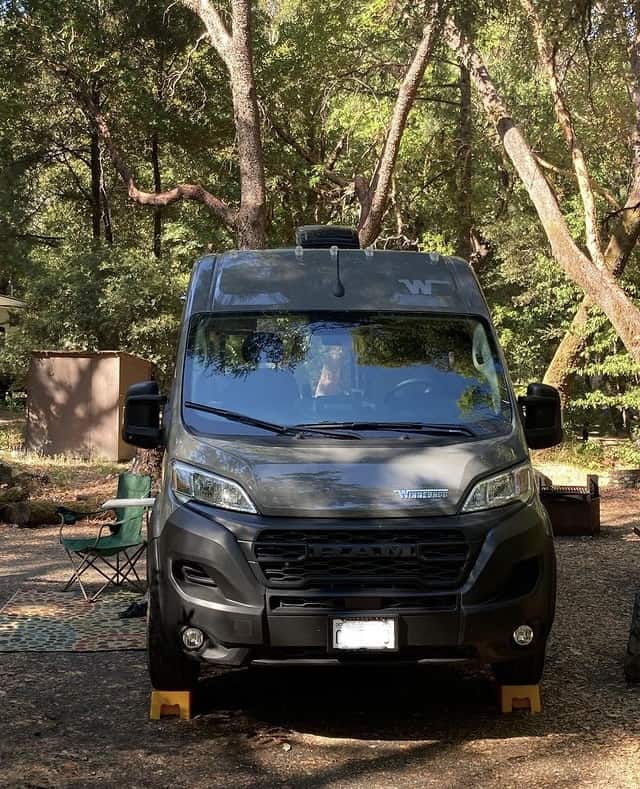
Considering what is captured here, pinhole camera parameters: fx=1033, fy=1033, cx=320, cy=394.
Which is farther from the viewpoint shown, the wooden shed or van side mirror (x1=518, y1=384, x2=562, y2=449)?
the wooden shed

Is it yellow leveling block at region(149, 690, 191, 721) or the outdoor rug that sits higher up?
yellow leveling block at region(149, 690, 191, 721)

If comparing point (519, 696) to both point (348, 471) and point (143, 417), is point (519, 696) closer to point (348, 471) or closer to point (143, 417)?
point (348, 471)

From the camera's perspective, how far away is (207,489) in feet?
15.8

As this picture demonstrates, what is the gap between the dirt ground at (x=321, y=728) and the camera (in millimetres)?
4445

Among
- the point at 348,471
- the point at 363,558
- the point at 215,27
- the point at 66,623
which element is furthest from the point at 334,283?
the point at 215,27

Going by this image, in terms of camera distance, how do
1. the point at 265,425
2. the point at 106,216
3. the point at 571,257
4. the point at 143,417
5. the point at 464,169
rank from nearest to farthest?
the point at 265,425 < the point at 143,417 < the point at 571,257 < the point at 464,169 < the point at 106,216

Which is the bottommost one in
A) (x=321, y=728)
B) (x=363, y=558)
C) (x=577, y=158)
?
(x=321, y=728)

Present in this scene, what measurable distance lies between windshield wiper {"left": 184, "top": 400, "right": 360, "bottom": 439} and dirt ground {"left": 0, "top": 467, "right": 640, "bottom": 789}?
1468mm

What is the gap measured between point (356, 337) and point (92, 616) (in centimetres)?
358

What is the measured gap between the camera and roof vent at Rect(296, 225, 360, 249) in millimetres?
7125

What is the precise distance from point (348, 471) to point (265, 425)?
1.94 ft

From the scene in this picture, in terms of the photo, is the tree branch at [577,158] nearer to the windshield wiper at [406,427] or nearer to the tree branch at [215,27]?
the tree branch at [215,27]

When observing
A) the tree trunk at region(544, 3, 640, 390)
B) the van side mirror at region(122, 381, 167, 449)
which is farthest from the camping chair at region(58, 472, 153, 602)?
the tree trunk at region(544, 3, 640, 390)

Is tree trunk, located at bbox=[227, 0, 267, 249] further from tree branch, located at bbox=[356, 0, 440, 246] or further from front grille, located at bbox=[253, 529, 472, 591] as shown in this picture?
front grille, located at bbox=[253, 529, 472, 591]
